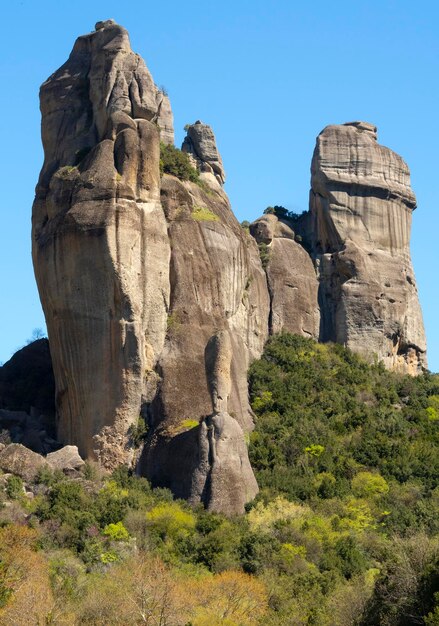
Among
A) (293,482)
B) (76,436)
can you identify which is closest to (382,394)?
(293,482)

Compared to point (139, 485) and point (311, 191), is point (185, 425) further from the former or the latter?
point (311, 191)

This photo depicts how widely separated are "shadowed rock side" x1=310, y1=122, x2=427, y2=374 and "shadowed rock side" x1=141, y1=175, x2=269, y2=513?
4.66 m

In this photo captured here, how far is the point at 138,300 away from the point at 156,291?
4.01 feet

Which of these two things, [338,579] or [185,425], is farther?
[185,425]

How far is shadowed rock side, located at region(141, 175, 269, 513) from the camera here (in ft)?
193

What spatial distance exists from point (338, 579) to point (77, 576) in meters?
7.94

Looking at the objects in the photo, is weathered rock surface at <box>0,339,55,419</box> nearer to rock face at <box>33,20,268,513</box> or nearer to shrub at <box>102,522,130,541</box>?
rock face at <box>33,20,268,513</box>

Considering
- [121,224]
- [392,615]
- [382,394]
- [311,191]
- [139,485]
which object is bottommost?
[392,615]

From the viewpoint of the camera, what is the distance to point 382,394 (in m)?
70.2

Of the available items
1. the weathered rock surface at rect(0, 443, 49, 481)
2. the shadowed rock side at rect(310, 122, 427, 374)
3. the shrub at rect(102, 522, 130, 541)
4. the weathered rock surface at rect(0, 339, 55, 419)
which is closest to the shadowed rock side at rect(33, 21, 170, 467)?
the weathered rock surface at rect(0, 443, 49, 481)

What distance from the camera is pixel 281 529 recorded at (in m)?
57.4

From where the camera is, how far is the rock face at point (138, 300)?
6034cm

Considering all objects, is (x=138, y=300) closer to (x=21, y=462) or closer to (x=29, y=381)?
(x=21, y=462)

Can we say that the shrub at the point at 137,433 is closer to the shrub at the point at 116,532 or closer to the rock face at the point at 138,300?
the rock face at the point at 138,300
